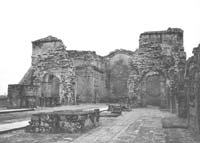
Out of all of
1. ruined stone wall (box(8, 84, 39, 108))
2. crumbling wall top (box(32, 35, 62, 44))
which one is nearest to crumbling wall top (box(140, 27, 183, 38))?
crumbling wall top (box(32, 35, 62, 44))

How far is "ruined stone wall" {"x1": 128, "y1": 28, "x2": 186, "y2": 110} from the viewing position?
1673 centimetres

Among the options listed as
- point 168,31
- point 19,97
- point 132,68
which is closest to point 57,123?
point 19,97

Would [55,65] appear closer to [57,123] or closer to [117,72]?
[117,72]

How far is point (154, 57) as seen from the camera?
17.1m

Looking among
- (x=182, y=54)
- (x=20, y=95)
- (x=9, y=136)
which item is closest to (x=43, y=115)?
(x=9, y=136)

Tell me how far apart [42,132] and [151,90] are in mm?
17436

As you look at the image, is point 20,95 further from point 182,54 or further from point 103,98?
point 182,54

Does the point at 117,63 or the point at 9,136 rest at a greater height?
the point at 117,63

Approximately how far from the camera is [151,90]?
21828mm

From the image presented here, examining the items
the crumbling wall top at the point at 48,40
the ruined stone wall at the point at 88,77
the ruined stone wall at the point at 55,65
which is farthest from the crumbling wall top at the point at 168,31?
the crumbling wall top at the point at 48,40

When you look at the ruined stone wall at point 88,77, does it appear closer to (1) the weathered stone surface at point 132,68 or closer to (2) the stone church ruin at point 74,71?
(1) the weathered stone surface at point 132,68

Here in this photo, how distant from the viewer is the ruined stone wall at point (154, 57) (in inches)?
659

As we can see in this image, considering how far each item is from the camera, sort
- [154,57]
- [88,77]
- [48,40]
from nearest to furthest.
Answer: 1. [154,57]
2. [48,40]
3. [88,77]

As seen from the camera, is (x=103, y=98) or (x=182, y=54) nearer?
(x=182, y=54)
